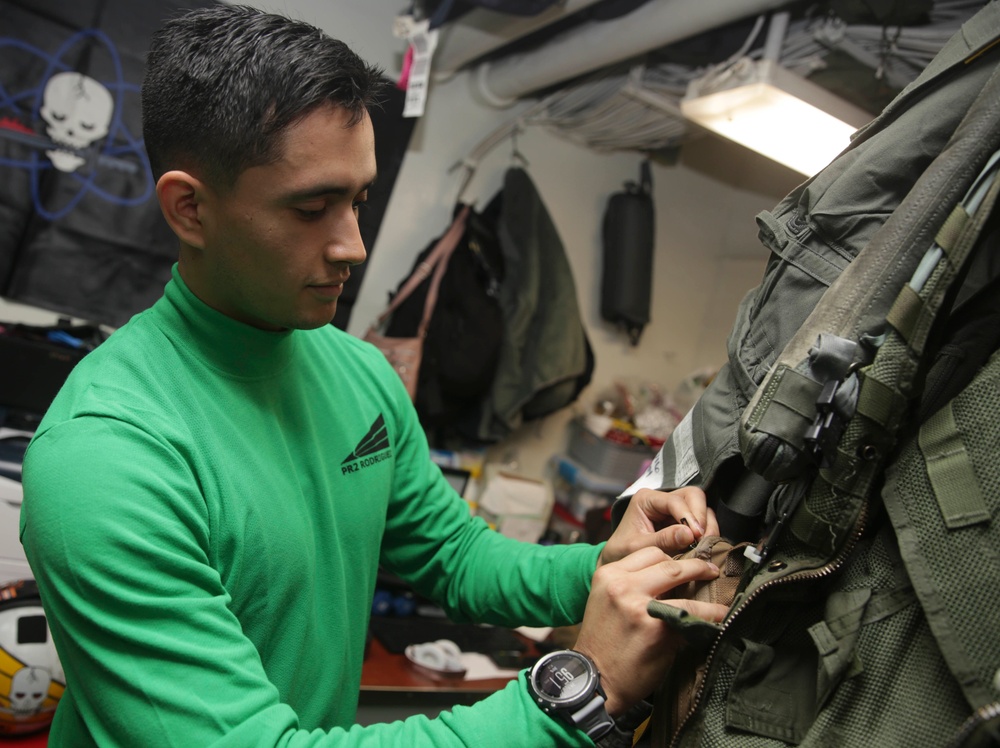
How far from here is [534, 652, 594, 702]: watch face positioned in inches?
27.9

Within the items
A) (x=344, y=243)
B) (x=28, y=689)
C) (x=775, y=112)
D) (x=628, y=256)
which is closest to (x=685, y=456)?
(x=344, y=243)

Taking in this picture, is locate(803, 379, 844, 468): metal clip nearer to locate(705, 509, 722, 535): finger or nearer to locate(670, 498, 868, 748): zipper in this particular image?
locate(670, 498, 868, 748): zipper

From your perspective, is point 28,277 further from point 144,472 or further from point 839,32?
point 839,32

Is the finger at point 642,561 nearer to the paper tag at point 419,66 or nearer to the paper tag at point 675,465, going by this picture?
the paper tag at point 675,465

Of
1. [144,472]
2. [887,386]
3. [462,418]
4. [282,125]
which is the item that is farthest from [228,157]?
[462,418]

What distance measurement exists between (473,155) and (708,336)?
160 cm

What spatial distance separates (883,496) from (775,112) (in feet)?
4.70

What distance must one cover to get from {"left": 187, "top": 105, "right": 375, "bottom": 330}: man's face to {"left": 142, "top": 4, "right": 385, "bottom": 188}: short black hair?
2 cm

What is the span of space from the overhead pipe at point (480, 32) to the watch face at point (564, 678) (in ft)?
6.08

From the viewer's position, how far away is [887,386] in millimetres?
595

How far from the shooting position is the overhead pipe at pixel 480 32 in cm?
215

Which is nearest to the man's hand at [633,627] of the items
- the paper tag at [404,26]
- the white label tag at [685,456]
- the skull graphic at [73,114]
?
the white label tag at [685,456]

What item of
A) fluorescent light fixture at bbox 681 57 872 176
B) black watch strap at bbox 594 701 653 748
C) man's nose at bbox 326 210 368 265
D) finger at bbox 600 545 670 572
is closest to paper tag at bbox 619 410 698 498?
finger at bbox 600 545 670 572

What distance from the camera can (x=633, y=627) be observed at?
707mm
